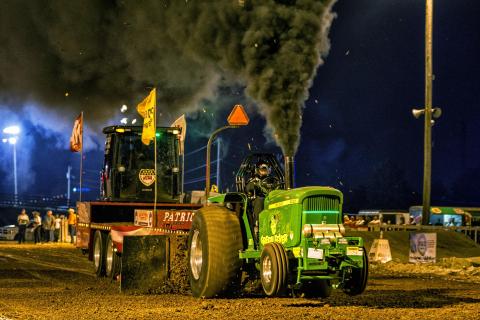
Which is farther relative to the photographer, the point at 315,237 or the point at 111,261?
the point at 111,261

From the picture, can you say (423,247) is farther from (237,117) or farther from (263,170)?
(263,170)

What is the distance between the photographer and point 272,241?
11031 millimetres

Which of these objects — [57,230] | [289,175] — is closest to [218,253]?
[289,175]

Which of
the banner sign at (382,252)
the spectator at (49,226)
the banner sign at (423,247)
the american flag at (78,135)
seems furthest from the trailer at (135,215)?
Result: the spectator at (49,226)

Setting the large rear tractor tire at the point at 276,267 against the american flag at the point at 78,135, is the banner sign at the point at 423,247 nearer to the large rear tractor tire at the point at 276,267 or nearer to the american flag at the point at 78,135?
the american flag at the point at 78,135

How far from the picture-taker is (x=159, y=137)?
19.3 metres

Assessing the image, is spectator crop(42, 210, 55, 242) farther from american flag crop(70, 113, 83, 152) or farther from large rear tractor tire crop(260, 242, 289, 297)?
large rear tractor tire crop(260, 242, 289, 297)

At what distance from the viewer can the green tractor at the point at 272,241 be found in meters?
10.4

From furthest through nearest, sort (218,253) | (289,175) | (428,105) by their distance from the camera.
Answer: (428,105) → (289,175) → (218,253)

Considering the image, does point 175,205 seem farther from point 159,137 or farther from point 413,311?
point 413,311

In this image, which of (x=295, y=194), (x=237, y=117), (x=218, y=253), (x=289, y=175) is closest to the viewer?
(x=295, y=194)

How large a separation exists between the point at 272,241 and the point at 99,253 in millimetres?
6327

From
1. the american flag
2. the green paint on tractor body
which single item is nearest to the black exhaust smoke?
the green paint on tractor body

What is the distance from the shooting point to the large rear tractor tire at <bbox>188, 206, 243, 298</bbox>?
11.2m
